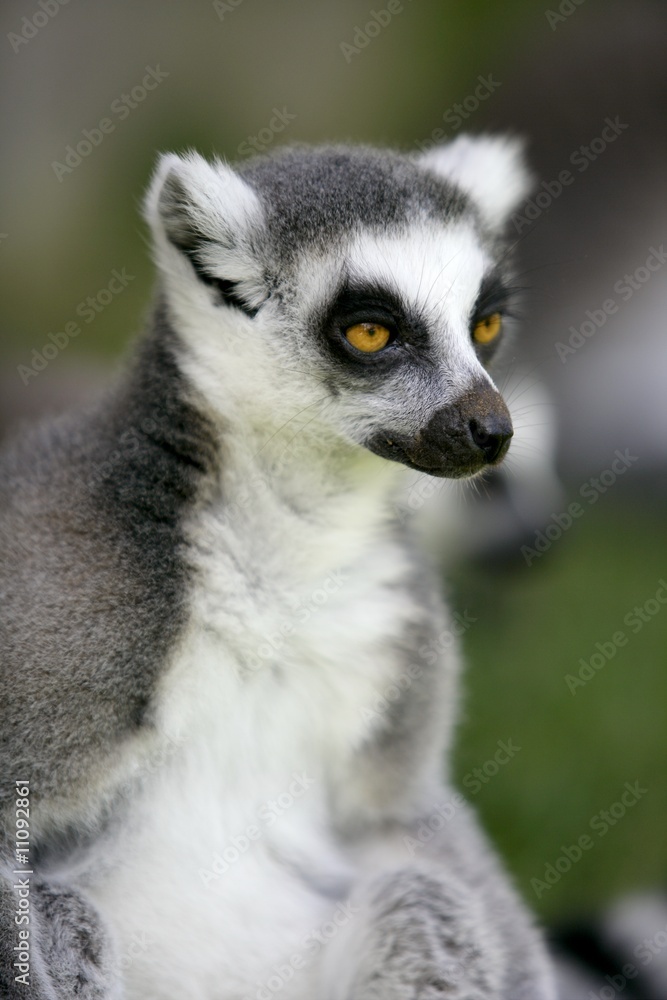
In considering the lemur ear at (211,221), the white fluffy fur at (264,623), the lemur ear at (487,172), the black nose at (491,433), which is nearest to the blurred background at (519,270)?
the lemur ear at (487,172)

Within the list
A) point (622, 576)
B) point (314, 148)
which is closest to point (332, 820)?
point (314, 148)

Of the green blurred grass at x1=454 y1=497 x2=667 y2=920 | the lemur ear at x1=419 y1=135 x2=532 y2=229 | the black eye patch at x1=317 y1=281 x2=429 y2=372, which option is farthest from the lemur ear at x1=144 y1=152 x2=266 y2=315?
the green blurred grass at x1=454 y1=497 x2=667 y2=920

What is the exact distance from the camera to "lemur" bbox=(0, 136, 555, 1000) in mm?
2346

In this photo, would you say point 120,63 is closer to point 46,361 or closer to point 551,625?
point 46,361

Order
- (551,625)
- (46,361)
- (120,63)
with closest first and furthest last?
(551,625) < (46,361) < (120,63)

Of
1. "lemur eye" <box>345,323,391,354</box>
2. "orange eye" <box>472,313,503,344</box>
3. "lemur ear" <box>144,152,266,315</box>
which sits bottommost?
"lemur ear" <box>144,152,266,315</box>

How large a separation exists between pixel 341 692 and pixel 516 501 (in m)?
3.05

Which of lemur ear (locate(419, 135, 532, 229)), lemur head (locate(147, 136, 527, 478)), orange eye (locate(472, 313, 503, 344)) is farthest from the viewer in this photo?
lemur ear (locate(419, 135, 532, 229))

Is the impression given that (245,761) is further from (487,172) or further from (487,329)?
(487,172)

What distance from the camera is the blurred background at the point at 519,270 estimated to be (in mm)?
4445

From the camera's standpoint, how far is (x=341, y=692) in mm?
2697

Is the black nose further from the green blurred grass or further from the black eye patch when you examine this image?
the green blurred grass

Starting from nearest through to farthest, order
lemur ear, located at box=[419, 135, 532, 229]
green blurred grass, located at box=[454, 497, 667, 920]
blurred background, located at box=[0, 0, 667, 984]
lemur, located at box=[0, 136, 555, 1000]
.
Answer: lemur, located at box=[0, 136, 555, 1000] < lemur ear, located at box=[419, 135, 532, 229] < green blurred grass, located at box=[454, 497, 667, 920] < blurred background, located at box=[0, 0, 667, 984]

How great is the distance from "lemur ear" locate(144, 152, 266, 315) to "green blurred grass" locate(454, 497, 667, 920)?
236cm
